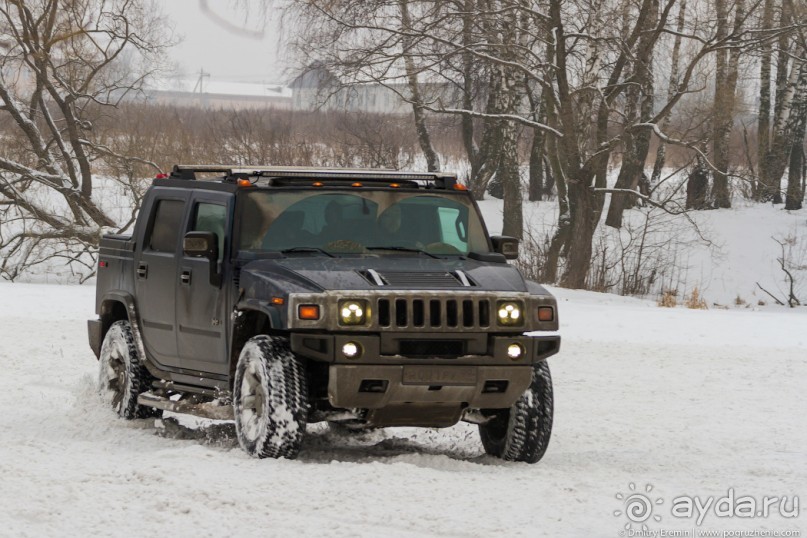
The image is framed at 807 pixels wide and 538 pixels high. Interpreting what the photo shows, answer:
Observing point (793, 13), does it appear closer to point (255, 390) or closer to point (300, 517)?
point (255, 390)

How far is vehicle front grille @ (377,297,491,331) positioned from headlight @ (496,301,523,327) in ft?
Result: 0.26

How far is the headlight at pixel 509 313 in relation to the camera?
7801 mm

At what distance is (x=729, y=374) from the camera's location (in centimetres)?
1373

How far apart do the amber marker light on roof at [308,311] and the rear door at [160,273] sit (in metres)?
2.02

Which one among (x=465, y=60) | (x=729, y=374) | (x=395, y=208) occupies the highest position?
(x=465, y=60)

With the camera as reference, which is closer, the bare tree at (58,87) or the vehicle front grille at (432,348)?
the vehicle front grille at (432,348)

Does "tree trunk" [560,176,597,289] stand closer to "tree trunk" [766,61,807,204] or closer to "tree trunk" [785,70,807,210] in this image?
"tree trunk" [766,61,807,204]

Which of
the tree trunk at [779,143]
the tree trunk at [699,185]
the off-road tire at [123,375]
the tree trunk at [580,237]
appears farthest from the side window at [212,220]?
the tree trunk at [779,143]

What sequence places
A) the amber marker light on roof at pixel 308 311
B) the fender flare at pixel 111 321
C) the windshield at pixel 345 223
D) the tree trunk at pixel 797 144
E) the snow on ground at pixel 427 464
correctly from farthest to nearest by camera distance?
1. the tree trunk at pixel 797 144
2. the fender flare at pixel 111 321
3. the windshield at pixel 345 223
4. the amber marker light on roof at pixel 308 311
5. the snow on ground at pixel 427 464

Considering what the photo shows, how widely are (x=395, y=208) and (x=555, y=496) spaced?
8.57 feet

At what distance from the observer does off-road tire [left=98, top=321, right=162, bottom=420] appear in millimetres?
10008

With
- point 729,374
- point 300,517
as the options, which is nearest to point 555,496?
point 300,517

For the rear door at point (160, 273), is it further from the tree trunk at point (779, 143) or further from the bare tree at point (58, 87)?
the tree trunk at point (779, 143)

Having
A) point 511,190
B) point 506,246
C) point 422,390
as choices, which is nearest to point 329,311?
point 422,390
